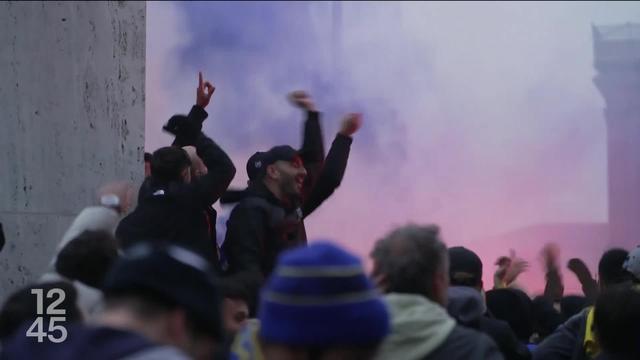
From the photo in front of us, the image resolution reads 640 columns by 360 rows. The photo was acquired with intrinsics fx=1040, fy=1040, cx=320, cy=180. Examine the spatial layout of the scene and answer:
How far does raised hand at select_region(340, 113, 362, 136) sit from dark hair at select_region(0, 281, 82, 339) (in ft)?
6.60

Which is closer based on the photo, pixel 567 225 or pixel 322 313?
pixel 322 313

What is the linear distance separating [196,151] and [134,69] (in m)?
1.45

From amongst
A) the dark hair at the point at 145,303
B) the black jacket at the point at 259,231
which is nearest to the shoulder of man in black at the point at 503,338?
the black jacket at the point at 259,231

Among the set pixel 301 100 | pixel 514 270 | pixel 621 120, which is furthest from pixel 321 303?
pixel 621 120

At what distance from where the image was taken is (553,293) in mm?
6012

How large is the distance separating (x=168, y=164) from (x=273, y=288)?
2.53m

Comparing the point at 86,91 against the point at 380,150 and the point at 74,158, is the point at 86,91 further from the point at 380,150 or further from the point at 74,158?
the point at 380,150

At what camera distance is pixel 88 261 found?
314cm

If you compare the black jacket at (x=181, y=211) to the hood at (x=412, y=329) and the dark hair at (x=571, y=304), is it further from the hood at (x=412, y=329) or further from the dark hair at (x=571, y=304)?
the dark hair at (x=571, y=304)

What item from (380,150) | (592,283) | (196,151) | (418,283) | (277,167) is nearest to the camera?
(418,283)

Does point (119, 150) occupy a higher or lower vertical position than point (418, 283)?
higher

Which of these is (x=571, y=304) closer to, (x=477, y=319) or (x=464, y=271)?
(x=464, y=271)

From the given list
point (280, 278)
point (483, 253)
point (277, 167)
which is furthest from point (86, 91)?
point (280, 278)

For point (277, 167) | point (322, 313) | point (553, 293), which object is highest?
point (277, 167)
